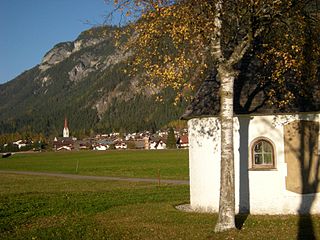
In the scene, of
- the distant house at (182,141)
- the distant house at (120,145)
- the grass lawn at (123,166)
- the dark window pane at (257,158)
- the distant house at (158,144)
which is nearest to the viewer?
the dark window pane at (257,158)

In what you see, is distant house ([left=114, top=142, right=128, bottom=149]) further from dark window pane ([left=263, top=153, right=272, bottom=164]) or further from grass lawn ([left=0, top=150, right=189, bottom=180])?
dark window pane ([left=263, top=153, right=272, bottom=164])

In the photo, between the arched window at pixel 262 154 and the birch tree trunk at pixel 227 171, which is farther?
the arched window at pixel 262 154

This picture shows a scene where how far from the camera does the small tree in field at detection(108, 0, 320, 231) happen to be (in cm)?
1465

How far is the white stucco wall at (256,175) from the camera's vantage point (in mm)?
18666

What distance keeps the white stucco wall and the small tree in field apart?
3353 mm

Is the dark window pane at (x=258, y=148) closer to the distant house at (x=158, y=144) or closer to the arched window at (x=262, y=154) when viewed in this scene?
the arched window at (x=262, y=154)

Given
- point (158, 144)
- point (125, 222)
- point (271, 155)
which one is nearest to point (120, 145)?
point (158, 144)

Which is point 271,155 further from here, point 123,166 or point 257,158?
point 123,166

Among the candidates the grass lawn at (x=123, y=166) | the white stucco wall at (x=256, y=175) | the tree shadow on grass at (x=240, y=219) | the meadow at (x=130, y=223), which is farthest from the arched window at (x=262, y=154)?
the grass lawn at (x=123, y=166)

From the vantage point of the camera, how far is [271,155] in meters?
19.1

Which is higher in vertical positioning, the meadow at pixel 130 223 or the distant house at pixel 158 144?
the distant house at pixel 158 144

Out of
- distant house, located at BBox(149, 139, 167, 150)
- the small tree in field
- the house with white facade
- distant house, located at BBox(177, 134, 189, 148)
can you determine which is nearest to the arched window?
the house with white facade

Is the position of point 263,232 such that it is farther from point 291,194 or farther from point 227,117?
point 291,194

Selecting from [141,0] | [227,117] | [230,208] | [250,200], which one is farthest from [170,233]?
[141,0]
